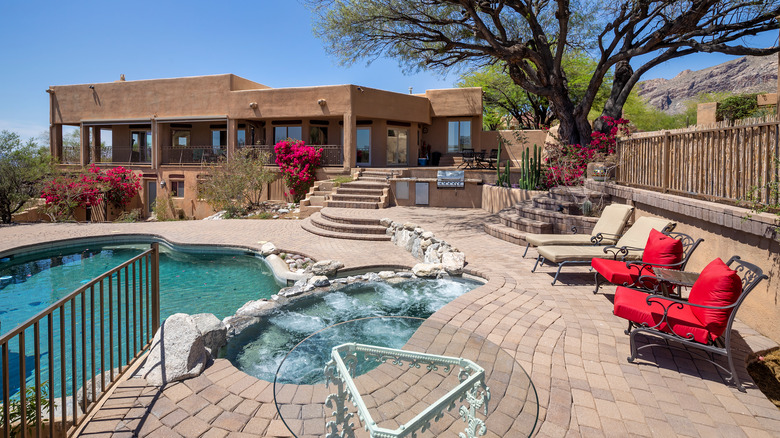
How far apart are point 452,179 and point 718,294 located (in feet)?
38.8

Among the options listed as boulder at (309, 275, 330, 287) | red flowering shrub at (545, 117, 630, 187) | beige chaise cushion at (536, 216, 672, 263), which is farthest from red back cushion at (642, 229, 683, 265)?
red flowering shrub at (545, 117, 630, 187)

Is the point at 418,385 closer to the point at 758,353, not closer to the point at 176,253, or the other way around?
the point at 758,353

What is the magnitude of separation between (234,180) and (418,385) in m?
16.1

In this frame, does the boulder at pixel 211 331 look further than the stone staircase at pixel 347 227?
No

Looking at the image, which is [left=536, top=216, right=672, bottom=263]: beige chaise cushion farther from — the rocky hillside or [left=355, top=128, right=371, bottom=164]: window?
the rocky hillside

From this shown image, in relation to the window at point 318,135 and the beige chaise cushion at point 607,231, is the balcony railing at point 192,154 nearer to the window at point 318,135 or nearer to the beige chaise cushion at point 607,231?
the window at point 318,135

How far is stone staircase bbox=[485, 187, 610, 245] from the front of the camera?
8703 millimetres

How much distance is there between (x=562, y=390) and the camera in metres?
3.15

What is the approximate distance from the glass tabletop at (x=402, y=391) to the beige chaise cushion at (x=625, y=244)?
11.4ft

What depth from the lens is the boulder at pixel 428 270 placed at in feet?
23.2

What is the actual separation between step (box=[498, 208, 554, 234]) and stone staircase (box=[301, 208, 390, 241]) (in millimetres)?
3183

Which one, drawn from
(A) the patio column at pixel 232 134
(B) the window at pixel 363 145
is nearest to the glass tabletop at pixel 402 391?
(B) the window at pixel 363 145

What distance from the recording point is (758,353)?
12.2ft

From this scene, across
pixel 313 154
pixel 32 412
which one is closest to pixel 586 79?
pixel 313 154
